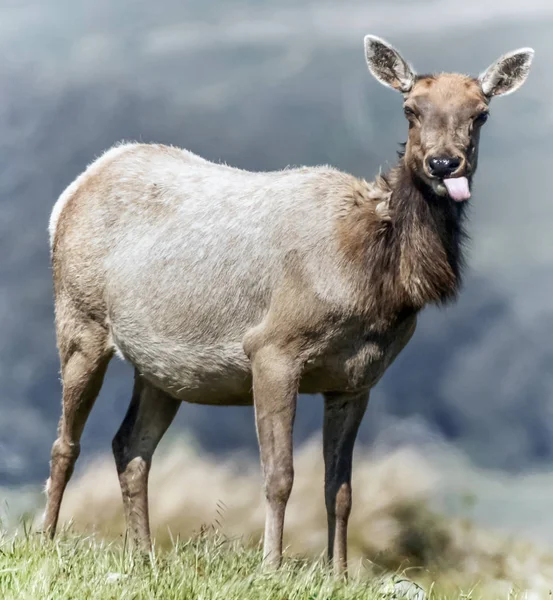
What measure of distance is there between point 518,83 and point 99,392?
12.4 feet

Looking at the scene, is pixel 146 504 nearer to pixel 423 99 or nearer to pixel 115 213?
pixel 115 213

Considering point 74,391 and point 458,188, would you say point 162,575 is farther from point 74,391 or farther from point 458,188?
point 458,188

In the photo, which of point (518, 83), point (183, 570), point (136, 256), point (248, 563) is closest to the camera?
point (183, 570)

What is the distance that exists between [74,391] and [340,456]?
2.12 meters

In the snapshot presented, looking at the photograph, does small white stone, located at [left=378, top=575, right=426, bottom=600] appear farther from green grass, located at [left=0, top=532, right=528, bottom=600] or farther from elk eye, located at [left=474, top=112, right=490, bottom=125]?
elk eye, located at [left=474, top=112, right=490, bottom=125]

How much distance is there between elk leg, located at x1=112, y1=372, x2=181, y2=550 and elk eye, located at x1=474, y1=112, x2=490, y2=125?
10.6 feet

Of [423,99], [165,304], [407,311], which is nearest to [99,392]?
[165,304]

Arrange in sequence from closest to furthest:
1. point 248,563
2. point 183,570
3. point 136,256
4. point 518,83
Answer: point 183,570 < point 248,563 < point 518,83 < point 136,256

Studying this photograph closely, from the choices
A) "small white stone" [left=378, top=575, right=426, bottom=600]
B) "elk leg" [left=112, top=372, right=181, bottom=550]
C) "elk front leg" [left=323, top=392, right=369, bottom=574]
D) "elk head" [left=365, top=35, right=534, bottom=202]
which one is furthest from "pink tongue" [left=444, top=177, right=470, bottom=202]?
"elk leg" [left=112, top=372, right=181, bottom=550]

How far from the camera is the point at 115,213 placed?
873 cm

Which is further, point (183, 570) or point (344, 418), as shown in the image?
point (344, 418)

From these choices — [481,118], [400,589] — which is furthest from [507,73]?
[400,589]

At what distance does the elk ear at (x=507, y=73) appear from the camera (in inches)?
297

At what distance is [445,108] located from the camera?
7.16m
